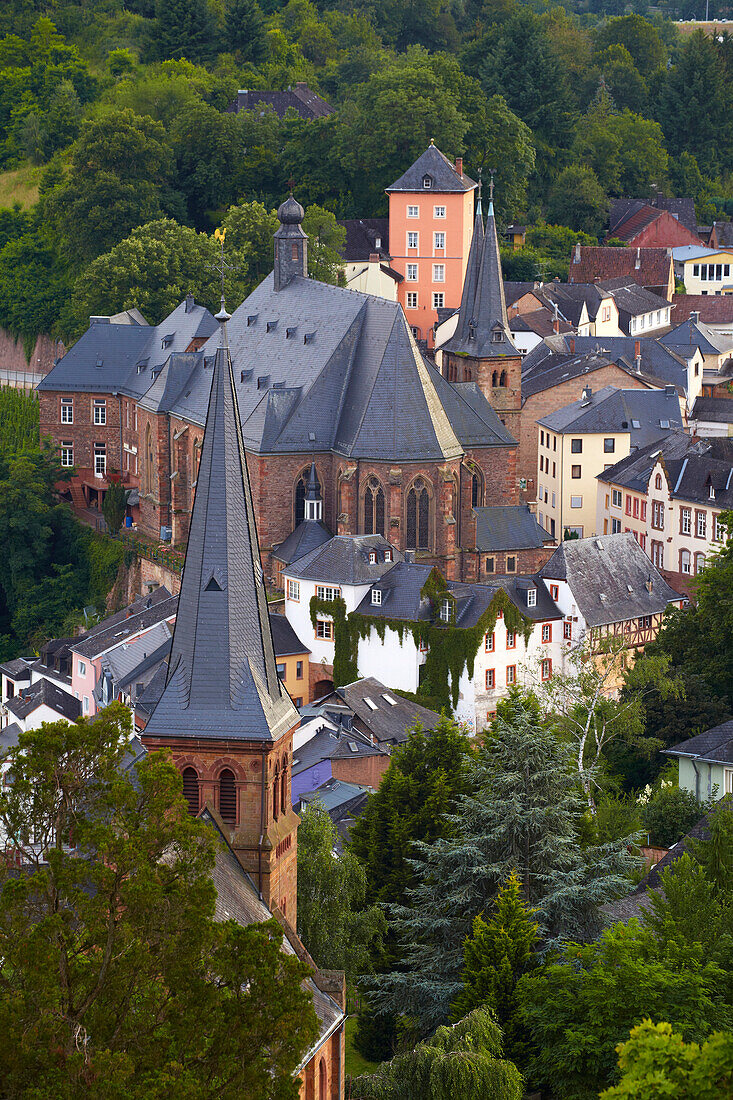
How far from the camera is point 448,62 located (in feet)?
405

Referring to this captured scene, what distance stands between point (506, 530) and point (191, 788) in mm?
47471

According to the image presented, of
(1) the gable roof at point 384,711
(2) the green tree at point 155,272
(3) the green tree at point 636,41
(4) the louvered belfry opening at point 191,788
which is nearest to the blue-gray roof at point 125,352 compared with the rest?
(2) the green tree at point 155,272

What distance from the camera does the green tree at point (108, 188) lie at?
11544 cm

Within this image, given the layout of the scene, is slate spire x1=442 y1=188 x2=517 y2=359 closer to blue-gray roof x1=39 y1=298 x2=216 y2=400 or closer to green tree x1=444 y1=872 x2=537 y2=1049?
blue-gray roof x1=39 y1=298 x2=216 y2=400

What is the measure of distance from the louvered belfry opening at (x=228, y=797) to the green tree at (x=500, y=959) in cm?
649

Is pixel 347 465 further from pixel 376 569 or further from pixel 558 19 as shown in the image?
pixel 558 19

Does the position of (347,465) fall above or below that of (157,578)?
above

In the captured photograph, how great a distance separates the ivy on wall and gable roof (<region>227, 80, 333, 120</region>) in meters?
62.5

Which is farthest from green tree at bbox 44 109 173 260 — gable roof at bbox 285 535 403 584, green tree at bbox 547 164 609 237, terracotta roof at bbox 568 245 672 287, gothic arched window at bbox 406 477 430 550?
gable roof at bbox 285 535 403 584

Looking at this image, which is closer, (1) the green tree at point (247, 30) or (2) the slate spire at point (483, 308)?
(2) the slate spire at point (483, 308)

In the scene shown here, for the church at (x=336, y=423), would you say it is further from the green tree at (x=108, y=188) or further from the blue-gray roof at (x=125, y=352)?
the green tree at (x=108, y=188)

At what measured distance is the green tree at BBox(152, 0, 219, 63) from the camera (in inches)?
5571

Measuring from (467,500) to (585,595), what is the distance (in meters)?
8.38

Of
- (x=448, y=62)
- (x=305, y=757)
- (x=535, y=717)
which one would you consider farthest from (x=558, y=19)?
(x=535, y=717)
